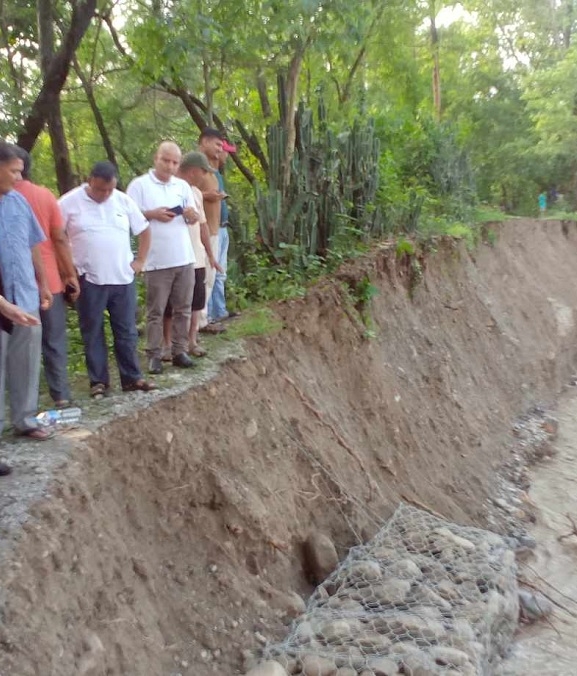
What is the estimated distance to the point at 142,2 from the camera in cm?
855

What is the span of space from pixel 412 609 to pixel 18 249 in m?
3.12

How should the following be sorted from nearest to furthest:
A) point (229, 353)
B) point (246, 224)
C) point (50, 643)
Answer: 1. point (50, 643)
2. point (229, 353)
3. point (246, 224)

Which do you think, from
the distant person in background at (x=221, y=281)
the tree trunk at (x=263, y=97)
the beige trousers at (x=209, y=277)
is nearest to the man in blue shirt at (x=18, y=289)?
the beige trousers at (x=209, y=277)

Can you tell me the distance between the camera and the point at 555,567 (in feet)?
19.0

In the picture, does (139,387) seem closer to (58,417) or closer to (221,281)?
(58,417)

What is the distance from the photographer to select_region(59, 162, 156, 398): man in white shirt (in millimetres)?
4336

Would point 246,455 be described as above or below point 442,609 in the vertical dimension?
above

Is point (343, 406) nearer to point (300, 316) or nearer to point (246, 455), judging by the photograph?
point (300, 316)

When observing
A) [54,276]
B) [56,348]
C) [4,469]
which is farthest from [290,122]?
[4,469]

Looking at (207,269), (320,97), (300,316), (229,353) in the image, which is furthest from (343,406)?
(320,97)

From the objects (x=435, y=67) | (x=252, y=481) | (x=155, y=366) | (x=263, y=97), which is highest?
(x=435, y=67)

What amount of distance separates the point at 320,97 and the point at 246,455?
5336mm

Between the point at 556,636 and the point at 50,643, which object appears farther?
the point at 556,636

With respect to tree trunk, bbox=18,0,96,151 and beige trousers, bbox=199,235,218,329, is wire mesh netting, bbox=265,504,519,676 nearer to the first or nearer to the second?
beige trousers, bbox=199,235,218,329
